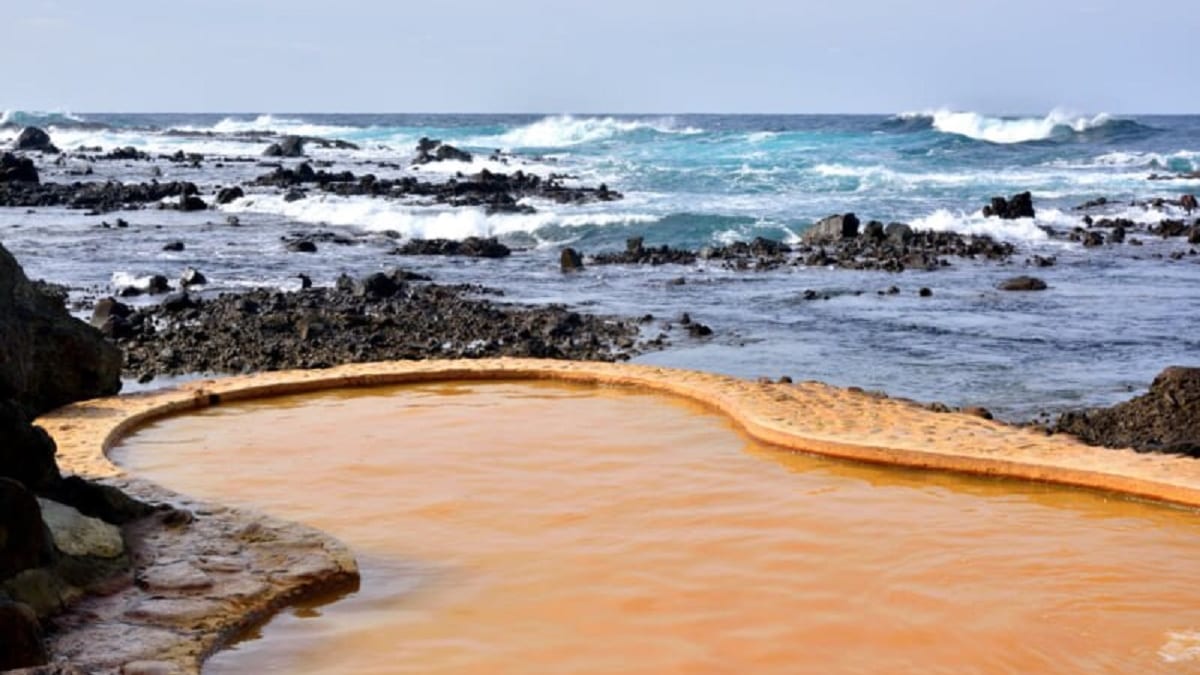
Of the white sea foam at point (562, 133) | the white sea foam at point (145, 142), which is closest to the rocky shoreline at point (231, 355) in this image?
the white sea foam at point (145, 142)

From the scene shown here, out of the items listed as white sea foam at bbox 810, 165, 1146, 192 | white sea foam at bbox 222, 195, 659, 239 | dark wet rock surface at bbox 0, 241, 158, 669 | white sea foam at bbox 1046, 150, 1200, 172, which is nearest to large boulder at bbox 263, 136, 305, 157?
white sea foam at bbox 810, 165, 1146, 192

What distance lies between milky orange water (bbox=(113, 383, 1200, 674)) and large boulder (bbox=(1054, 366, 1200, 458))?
6.37 ft

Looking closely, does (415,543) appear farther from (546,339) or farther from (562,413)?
(546,339)

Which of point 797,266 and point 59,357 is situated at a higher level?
point 59,357

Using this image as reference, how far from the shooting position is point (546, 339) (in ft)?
49.4

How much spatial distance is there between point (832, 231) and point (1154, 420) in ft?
55.2

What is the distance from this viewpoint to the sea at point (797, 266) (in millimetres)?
14602

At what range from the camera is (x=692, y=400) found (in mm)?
10844

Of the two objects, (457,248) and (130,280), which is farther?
(457,248)

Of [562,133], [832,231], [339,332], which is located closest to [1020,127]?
[562,133]

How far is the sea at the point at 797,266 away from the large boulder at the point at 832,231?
1570mm

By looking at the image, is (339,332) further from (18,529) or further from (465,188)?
(465,188)

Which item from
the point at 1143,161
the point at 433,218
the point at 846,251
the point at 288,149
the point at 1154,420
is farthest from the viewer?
the point at 288,149

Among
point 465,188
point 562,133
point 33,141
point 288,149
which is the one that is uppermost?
point 562,133
